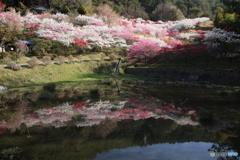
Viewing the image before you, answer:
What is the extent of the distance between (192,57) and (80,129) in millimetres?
31145

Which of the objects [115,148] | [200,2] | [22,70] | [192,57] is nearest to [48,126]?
[115,148]

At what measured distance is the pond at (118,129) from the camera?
772 cm

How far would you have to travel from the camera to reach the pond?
7.72 meters

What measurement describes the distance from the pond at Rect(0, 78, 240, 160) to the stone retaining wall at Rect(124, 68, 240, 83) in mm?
12150

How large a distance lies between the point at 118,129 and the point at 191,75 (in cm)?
2359

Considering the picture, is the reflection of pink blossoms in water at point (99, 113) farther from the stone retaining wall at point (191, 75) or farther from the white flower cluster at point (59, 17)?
the white flower cluster at point (59, 17)

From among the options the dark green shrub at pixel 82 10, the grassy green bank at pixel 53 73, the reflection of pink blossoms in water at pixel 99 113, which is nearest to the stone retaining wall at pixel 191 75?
the grassy green bank at pixel 53 73

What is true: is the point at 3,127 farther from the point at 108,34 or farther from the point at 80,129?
the point at 108,34

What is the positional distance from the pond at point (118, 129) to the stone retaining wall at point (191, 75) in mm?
12150

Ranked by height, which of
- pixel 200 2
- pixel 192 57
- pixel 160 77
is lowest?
pixel 160 77

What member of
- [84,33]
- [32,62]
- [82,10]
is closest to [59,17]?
[82,10]

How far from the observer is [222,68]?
28.8m

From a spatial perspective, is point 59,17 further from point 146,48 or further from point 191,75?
point 191,75

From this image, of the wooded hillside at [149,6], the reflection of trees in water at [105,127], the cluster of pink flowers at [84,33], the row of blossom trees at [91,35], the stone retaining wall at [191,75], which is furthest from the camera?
the wooded hillside at [149,6]
